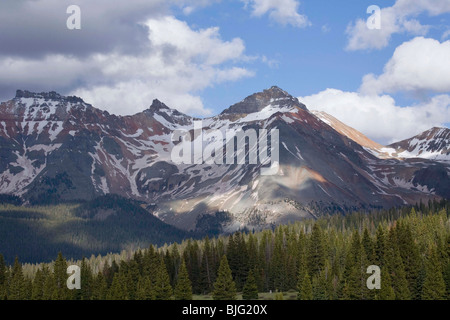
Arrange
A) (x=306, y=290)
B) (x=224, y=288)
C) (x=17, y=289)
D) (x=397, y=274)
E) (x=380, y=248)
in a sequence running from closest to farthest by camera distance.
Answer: (x=397, y=274), (x=306, y=290), (x=224, y=288), (x=380, y=248), (x=17, y=289)

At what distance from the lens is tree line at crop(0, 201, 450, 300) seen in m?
126

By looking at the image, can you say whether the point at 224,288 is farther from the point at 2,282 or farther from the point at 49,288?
the point at 2,282

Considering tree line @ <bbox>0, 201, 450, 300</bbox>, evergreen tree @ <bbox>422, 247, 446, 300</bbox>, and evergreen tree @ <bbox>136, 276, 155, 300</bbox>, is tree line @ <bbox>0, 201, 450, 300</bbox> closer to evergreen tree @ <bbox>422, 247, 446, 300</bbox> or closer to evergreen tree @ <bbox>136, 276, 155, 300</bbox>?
evergreen tree @ <bbox>136, 276, 155, 300</bbox>

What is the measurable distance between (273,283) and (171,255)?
36341 mm

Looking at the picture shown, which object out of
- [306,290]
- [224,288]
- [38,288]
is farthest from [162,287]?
[306,290]

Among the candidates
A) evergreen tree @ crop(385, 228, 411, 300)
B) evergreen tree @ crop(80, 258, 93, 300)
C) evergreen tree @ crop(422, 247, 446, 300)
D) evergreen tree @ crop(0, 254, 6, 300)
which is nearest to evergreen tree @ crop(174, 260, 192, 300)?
evergreen tree @ crop(80, 258, 93, 300)

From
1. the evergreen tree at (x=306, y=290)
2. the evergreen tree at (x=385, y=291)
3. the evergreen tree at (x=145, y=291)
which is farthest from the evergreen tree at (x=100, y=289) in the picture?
the evergreen tree at (x=385, y=291)

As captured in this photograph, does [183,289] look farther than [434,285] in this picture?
Yes

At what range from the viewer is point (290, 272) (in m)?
153

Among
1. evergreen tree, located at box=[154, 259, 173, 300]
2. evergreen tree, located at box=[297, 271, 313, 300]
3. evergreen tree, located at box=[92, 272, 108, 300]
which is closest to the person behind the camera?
evergreen tree, located at box=[297, 271, 313, 300]

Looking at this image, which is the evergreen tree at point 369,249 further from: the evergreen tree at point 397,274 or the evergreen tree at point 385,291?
the evergreen tree at point 385,291
